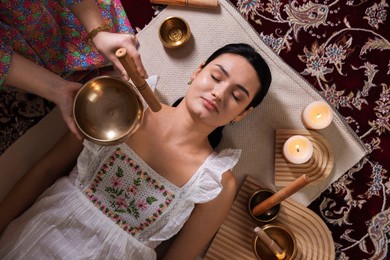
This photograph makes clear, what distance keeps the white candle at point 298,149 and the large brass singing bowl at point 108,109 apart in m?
0.71

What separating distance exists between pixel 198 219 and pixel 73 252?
0.47 meters

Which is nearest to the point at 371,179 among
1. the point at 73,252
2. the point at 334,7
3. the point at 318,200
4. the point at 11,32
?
the point at 318,200

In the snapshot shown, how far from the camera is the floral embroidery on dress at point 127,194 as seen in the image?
148cm

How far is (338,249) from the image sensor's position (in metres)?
1.77

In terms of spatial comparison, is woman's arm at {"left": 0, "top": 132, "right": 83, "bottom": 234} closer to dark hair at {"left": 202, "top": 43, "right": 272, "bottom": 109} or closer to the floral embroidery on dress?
the floral embroidery on dress

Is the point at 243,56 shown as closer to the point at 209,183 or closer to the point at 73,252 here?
the point at 209,183

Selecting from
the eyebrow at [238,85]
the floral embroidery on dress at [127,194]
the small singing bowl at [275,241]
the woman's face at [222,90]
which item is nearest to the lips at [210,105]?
the woman's face at [222,90]

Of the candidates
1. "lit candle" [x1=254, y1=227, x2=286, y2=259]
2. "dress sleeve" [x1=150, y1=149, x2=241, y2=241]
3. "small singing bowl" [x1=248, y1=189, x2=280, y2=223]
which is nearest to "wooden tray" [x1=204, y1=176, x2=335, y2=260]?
"small singing bowl" [x1=248, y1=189, x2=280, y2=223]

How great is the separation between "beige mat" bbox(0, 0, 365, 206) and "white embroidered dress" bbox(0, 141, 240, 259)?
28 centimetres

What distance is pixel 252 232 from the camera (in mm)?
1683

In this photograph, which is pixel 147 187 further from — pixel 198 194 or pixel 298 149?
pixel 298 149

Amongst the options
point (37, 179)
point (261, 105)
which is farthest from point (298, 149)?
point (37, 179)

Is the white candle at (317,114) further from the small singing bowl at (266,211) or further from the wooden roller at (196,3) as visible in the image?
the wooden roller at (196,3)

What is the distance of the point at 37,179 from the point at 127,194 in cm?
36
